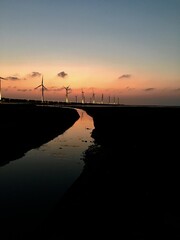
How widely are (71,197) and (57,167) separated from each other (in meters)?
7.24

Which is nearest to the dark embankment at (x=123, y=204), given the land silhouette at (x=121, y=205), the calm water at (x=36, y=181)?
the land silhouette at (x=121, y=205)

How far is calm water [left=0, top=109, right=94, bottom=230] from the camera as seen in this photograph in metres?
11.2

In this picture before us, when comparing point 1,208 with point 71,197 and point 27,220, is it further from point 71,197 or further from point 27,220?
point 71,197

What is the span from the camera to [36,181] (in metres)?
15.6

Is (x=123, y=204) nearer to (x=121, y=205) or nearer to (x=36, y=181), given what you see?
(x=121, y=205)

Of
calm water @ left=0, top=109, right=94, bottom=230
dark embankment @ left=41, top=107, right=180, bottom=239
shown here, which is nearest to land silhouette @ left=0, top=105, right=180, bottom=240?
dark embankment @ left=41, top=107, right=180, bottom=239

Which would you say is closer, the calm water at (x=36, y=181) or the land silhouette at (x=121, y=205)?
the land silhouette at (x=121, y=205)

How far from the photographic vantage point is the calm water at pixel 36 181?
36.8 feet

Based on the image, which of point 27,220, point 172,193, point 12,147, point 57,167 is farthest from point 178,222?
point 12,147

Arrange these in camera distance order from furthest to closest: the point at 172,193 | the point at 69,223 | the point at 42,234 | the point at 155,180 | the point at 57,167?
the point at 57,167 < the point at 155,180 < the point at 172,193 < the point at 69,223 < the point at 42,234

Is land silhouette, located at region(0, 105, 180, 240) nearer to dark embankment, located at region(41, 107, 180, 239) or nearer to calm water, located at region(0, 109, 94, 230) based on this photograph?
dark embankment, located at region(41, 107, 180, 239)

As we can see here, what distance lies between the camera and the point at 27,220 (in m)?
10.0

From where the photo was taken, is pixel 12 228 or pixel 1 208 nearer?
pixel 12 228

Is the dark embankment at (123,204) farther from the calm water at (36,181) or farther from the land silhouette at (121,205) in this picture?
the calm water at (36,181)
